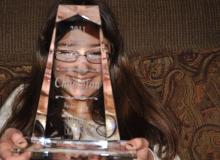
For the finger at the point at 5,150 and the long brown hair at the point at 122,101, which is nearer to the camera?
the finger at the point at 5,150

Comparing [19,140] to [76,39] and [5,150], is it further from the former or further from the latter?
[76,39]

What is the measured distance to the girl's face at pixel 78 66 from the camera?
0.72 m

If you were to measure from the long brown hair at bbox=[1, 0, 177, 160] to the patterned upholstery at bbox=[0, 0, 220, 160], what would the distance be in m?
0.04

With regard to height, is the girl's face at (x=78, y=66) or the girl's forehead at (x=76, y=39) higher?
the girl's forehead at (x=76, y=39)

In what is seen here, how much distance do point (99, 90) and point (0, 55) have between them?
1.13 feet

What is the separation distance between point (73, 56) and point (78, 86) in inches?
2.0

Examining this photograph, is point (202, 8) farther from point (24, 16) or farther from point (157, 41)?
point (24, 16)

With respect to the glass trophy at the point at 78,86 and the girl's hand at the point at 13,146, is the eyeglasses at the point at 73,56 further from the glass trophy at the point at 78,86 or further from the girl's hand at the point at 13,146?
the girl's hand at the point at 13,146

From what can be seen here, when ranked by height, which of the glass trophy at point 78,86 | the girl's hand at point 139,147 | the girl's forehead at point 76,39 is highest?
the girl's forehead at point 76,39

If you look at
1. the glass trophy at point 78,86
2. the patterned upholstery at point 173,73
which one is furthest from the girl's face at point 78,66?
the patterned upholstery at point 173,73

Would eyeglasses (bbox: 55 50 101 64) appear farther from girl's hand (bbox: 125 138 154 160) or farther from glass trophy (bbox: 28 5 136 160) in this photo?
girl's hand (bbox: 125 138 154 160)

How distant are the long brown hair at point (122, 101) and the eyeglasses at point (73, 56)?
0.23 feet

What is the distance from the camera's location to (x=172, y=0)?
104 cm

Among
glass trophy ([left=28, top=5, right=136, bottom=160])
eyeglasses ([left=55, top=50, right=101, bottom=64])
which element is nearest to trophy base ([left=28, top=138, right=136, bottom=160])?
glass trophy ([left=28, top=5, right=136, bottom=160])
